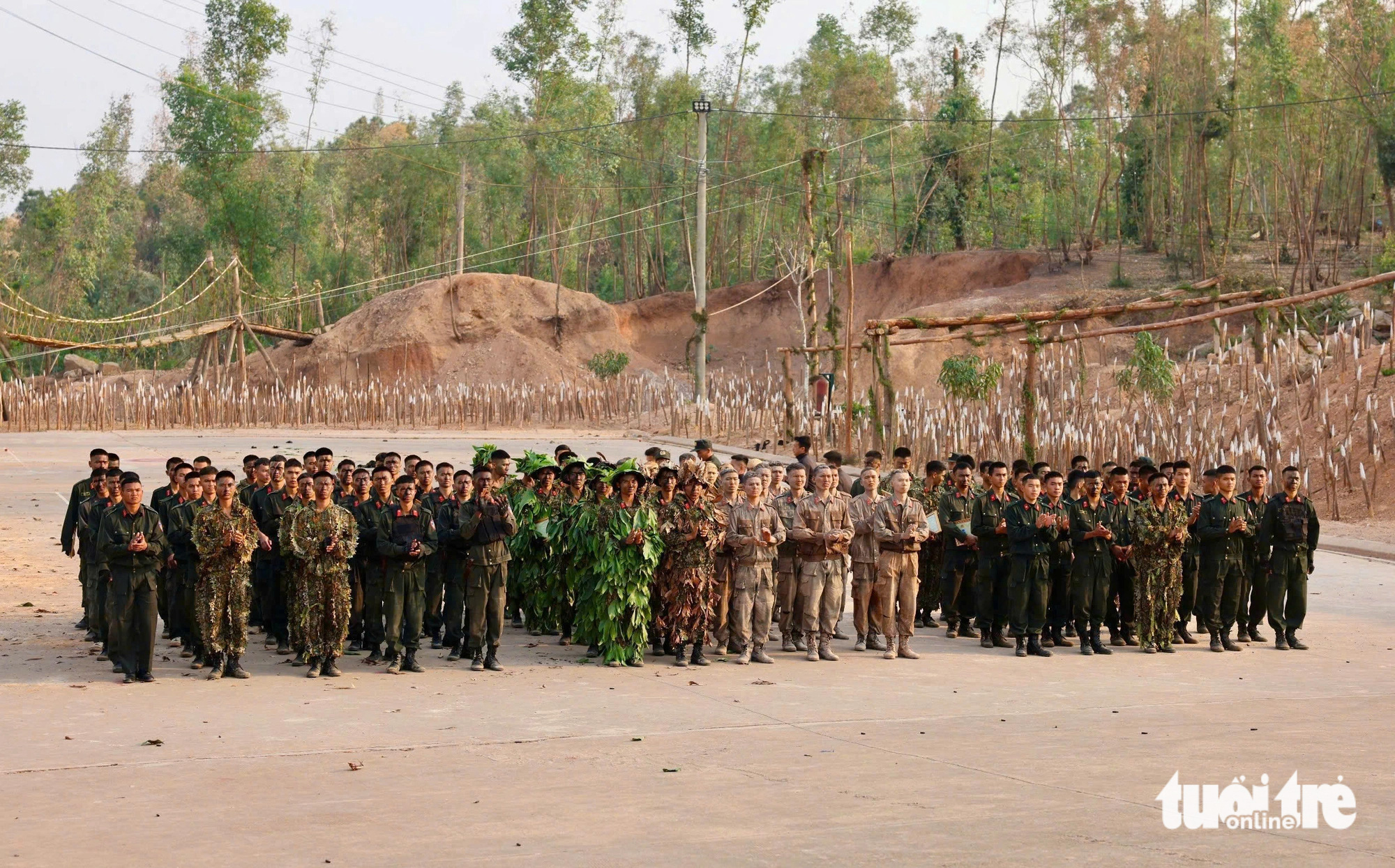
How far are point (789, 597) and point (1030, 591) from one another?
1.90 m

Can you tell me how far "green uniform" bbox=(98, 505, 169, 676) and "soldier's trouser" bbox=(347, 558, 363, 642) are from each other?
148 cm

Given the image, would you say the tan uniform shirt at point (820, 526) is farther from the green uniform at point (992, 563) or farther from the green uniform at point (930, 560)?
the green uniform at point (930, 560)

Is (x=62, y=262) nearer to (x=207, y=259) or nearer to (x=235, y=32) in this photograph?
(x=235, y=32)

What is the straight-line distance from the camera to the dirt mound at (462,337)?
49906 mm

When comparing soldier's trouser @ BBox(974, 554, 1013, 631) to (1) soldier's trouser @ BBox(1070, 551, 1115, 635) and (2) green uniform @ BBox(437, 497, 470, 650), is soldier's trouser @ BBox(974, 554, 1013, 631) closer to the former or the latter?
(1) soldier's trouser @ BBox(1070, 551, 1115, 635)

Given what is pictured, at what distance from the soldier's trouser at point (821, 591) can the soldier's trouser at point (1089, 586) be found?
6.40ft

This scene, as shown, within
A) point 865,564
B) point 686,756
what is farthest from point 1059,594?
point 686,756

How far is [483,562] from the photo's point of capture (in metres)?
11.3

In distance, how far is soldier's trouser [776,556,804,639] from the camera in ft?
39.3

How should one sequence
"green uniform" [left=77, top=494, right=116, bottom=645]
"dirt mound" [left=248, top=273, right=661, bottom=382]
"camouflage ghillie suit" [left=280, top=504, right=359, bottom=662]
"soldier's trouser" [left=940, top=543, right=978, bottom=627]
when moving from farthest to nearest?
"dirt mound" [left=248, top=273, right=661, bottom=382] < "soldier's trouser" [left=940, top=543, right=978, bottom=627] < "green uniform" [left=77, top=494, right=116, bottom=645] < "camouflage ghillie suit" [left=280, top=504, right=359, bottom=662]

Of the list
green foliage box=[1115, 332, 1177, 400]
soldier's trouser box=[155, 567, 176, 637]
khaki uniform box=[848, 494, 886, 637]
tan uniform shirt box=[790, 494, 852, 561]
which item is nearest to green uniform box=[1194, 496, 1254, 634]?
khaki uniform box=[848, 494, 886, 637]

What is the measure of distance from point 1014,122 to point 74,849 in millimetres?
53689

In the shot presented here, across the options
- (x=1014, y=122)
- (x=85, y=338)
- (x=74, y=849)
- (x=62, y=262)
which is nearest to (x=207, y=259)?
(x=85, y=338)

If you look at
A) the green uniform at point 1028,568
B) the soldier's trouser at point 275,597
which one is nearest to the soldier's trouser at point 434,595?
the soldier's trouser at point 275,597
